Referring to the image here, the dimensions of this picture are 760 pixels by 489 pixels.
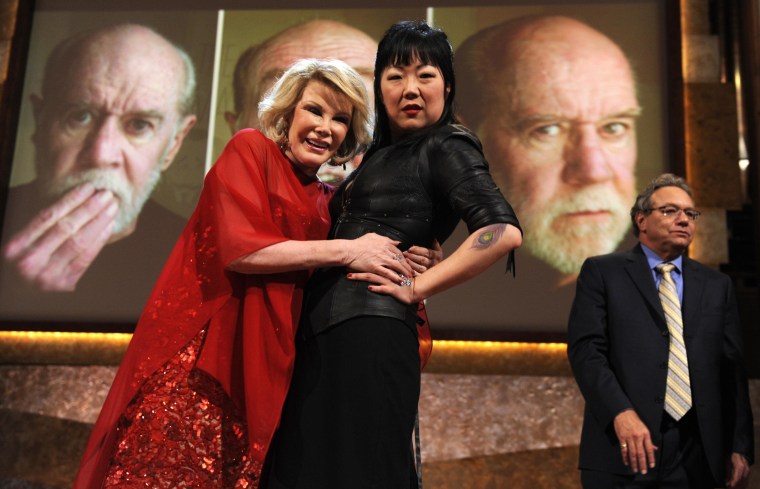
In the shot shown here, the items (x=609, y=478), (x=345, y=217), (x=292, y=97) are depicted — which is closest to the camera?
(x=345, y=217)

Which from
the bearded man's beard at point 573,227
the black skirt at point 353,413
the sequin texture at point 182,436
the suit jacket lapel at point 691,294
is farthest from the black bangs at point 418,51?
the bearded man's beard at point 573,227

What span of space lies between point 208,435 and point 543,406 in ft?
7.27

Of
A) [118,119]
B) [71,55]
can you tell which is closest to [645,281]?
[118,119]

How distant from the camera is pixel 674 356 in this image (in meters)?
2.17

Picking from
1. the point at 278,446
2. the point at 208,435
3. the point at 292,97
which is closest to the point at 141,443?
the point at 208,435

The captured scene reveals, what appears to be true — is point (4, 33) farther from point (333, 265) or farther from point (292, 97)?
point (333, 265)

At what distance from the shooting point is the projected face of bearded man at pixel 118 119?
12.1 ft

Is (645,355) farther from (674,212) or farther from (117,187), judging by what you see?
(117,187)

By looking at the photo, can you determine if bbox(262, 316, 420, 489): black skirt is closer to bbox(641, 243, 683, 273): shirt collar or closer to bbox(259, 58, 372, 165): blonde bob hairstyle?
bbox(259, 58, 372, 165): blonde bob hairstyle

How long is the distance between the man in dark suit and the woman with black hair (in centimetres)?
86

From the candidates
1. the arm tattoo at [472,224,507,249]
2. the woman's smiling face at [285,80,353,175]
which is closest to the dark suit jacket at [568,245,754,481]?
the arm tattoo at [472,224,507,249]

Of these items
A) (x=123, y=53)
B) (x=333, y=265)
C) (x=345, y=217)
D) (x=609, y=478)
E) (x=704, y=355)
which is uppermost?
(x=123, y=53)

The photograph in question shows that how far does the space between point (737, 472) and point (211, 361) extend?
5.13 ft

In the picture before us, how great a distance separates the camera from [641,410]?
82.4 inches
